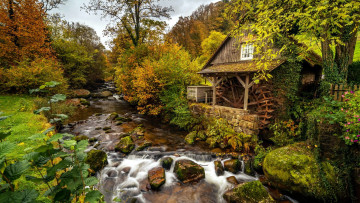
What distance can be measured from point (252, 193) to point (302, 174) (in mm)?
1663

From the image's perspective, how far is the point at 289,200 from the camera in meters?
4.71

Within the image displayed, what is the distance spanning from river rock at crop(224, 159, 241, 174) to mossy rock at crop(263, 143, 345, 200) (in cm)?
112

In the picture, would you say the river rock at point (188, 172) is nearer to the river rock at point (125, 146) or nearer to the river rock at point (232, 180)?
the river rock at point (232, 180)

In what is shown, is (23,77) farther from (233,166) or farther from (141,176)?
(233,166)

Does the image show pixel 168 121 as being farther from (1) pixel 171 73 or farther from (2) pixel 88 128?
(2) pixel 88 128

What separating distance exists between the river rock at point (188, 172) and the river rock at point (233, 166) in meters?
1.09

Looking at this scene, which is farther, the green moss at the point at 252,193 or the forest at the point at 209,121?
the green moss at the point at 252,193

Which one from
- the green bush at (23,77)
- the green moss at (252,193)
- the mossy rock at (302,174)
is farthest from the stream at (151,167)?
the green bush at (23,77)

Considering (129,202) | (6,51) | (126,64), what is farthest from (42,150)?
(6,51)

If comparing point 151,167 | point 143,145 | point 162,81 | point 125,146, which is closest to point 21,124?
point 125,146

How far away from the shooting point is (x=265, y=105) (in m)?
8.74

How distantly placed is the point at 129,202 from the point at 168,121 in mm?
7384

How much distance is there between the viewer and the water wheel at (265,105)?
8.40m

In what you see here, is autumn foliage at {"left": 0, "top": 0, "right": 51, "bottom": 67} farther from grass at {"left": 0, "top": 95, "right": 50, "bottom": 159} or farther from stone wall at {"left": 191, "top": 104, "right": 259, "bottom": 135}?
stone wall at {"left": 191, "top": 104, "right": 259, "bottom": 135}
